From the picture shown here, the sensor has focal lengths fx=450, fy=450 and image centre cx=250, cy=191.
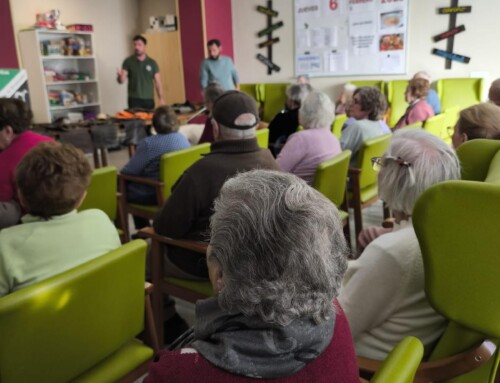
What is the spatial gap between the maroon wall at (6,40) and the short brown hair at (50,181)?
539 cm

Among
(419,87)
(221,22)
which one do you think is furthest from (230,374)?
(221,22)

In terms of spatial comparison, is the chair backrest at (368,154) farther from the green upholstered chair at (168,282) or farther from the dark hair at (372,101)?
the green upholstered chair at (168,282)

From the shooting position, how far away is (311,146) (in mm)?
2852

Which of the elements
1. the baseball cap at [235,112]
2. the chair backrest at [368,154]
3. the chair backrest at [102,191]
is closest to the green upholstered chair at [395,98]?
the chair backrest at [368,154]

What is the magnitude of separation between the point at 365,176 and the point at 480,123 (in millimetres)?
1079

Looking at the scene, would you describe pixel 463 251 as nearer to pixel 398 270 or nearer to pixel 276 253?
pixel 398 270

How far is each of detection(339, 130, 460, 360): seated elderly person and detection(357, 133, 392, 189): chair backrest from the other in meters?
1.33

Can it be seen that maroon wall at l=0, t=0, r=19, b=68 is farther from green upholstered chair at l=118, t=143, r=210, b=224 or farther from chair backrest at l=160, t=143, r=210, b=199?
chair backrest at l=160, t=143, r=210, b=199

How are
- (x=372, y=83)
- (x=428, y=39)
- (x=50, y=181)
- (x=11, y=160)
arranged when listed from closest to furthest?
(x=50, y=181)
(x=11, y=160)
(x=428, y=39)
(x=372, y=83)

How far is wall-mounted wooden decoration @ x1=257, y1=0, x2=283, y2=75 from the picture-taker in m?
A: 7.02

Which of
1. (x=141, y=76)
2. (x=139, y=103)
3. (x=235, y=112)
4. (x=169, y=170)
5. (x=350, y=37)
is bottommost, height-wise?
(x=169, y=170)

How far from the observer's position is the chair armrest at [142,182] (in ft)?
9.04

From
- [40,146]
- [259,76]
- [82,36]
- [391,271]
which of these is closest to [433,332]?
[391,271]

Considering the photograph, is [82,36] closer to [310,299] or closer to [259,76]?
[259,76]
